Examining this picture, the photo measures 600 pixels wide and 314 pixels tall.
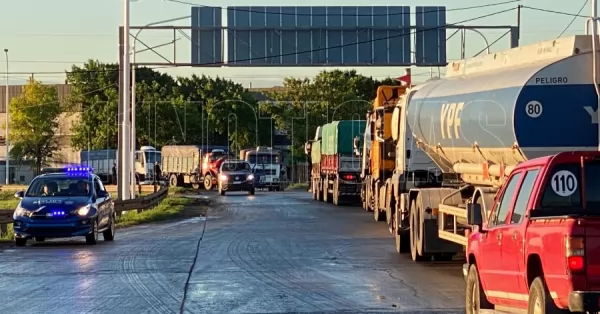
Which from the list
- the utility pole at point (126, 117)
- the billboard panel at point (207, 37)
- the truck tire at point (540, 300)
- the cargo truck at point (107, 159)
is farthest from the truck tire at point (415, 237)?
the cargo truck at point (107, 159)

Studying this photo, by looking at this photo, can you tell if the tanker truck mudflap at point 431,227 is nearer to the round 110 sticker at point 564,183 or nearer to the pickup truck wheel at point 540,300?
the round 110 sticker at point 564,183

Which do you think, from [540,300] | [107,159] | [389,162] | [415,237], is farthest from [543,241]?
[107,159]

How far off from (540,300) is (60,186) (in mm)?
16996

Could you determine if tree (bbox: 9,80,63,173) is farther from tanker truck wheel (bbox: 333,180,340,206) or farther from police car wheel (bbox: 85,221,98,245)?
police car wheel (bbox: 85,221,98,245)

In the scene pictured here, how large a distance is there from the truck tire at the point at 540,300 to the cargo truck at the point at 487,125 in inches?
9.4

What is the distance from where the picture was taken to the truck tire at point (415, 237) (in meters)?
18.9

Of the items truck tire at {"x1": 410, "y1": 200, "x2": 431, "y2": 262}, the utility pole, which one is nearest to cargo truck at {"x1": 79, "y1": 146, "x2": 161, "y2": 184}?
the utility pole

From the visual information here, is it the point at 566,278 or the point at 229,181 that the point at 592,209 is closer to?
the point at 566,278

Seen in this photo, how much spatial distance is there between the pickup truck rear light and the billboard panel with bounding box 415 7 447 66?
123 ft

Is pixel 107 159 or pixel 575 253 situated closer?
pixel 575 253

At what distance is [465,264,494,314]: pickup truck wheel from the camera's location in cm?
1081

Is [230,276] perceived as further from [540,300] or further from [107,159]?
[107,159]

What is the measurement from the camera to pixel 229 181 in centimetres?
5725

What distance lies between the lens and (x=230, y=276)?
16203mm
